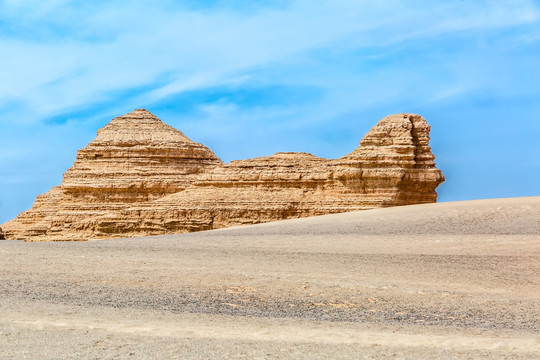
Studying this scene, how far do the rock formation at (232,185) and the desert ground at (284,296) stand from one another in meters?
12.3

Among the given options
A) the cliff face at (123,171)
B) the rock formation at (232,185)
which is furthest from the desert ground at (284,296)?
the cliff face at (123,171)

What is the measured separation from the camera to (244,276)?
54.8 feet

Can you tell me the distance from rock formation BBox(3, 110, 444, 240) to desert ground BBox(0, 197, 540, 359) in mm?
12335

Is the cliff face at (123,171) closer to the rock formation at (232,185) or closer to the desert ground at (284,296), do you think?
the rock formation at (232,185)

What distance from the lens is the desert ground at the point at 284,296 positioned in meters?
9.30

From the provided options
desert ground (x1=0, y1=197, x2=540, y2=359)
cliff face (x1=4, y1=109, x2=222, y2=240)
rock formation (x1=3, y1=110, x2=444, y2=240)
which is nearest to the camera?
desert ground (x1=0, y1=197, x2=540, y2=359)

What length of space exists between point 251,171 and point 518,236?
20898 millimetres

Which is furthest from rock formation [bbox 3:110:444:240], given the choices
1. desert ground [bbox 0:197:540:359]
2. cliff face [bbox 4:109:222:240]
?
desert ground [bbox 0:197:540:359]

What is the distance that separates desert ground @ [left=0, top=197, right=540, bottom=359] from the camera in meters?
9.30

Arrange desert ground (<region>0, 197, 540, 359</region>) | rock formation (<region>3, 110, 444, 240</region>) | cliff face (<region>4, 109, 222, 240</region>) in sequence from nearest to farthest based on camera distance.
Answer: desert ground (<region>0, 197, 540, 359</region>)
rock formation (<region>3, 110, 444, 240</region>)
cliff face (<region>4, 109, 222, 240</region>)

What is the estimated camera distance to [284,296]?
14.2m

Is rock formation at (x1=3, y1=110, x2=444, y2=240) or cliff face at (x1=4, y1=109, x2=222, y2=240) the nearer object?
rock formation at (x1=3, y1=110, x2=444, y2=240)

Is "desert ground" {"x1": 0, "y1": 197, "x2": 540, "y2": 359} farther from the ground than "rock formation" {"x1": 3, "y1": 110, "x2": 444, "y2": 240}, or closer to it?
closer to it

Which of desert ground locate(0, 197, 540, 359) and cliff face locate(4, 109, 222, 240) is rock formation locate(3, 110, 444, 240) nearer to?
cliff face locate(4, 109, 222, 240)
